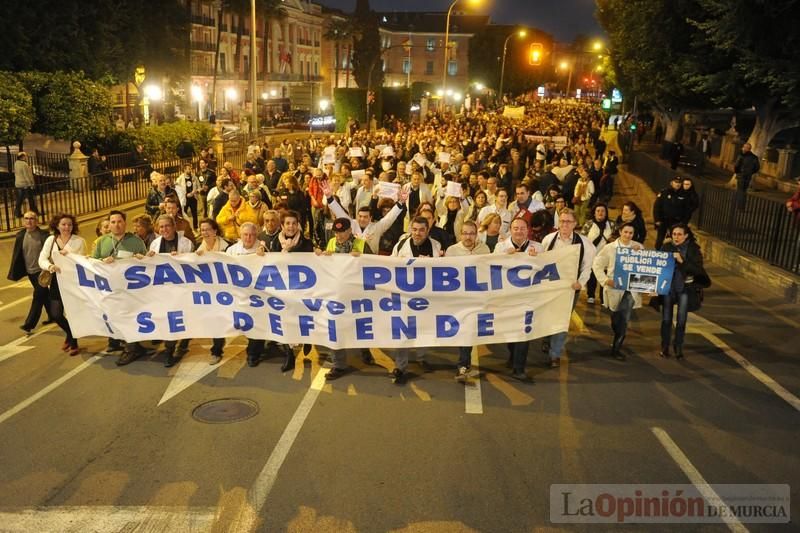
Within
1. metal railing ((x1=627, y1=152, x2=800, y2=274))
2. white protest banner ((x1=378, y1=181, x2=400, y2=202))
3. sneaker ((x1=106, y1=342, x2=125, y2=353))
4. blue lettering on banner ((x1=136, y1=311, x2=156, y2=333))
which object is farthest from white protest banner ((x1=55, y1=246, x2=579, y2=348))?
metal railing ((x1=627, y1=152, x2=800, y2=274))

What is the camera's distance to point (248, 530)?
502 centimetres

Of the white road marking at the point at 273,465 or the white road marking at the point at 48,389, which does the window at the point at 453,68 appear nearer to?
the white road marking at the point at 48,389

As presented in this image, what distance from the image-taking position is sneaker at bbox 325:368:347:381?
25.6 feet

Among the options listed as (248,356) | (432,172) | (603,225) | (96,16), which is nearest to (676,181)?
(603,225)

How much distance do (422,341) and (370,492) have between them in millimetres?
2427

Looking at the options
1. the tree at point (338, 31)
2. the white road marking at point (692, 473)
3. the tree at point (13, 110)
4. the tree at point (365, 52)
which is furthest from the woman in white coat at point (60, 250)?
the tree at point (338, 31)

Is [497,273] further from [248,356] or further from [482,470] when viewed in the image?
[248,356]

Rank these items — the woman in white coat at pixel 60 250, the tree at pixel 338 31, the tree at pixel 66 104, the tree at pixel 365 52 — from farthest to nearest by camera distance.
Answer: the tree at pixel 338 31, the tree at pixel 365 52, the tree at pixel 66 104, the woman in white coat at pixel 60 250

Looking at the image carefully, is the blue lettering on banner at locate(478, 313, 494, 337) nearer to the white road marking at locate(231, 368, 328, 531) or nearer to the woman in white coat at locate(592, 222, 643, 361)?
the woman in white coat at locate(592, 222, 643, 361)

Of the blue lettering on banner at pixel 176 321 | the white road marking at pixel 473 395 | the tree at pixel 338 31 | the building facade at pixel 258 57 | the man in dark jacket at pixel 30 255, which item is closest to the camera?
the white road marking at pixel 473 395

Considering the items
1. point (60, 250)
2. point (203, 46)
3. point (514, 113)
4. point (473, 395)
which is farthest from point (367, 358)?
point (203, 46)

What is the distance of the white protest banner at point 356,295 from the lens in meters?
7.64

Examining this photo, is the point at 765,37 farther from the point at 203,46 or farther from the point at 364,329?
the point at 203,46

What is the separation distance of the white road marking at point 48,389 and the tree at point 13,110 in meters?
16.0
